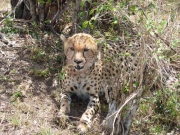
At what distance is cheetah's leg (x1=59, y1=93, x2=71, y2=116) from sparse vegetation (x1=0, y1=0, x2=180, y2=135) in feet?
0.39

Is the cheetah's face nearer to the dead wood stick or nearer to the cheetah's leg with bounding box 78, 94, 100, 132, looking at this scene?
the cheetah's leg with bounding box 78, 94, 100, 132

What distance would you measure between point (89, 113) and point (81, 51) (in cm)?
87

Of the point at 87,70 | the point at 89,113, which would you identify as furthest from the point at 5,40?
the point at 89,113

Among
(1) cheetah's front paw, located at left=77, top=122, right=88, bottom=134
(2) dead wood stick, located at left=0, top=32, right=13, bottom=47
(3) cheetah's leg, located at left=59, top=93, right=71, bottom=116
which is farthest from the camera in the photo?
(2) dead wood stick, located at left=0, top=32, right=13, bottom=47

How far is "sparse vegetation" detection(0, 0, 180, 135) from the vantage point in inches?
159

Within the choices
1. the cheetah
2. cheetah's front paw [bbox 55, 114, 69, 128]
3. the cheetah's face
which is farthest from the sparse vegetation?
the cheetah's face

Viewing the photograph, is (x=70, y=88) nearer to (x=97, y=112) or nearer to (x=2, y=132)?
(x=97, y=112)

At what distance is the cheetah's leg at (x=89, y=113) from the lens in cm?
453

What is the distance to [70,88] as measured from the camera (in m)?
5.20

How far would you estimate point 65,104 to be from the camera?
16.1ft

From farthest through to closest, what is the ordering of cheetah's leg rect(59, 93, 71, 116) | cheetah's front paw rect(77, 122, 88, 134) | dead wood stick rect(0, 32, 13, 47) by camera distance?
dead wood stick rect(0, 32, 13, 47)
cheetah's leg rect(59, 93, 71, 116)
cheetah's front paw rect(77, 122, 88, 134)

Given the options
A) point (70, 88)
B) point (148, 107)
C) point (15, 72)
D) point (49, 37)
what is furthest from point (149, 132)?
point (49, 37)

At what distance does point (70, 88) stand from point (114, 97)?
1.17 m

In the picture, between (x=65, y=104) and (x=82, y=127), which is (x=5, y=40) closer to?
(x=65, y=104)
